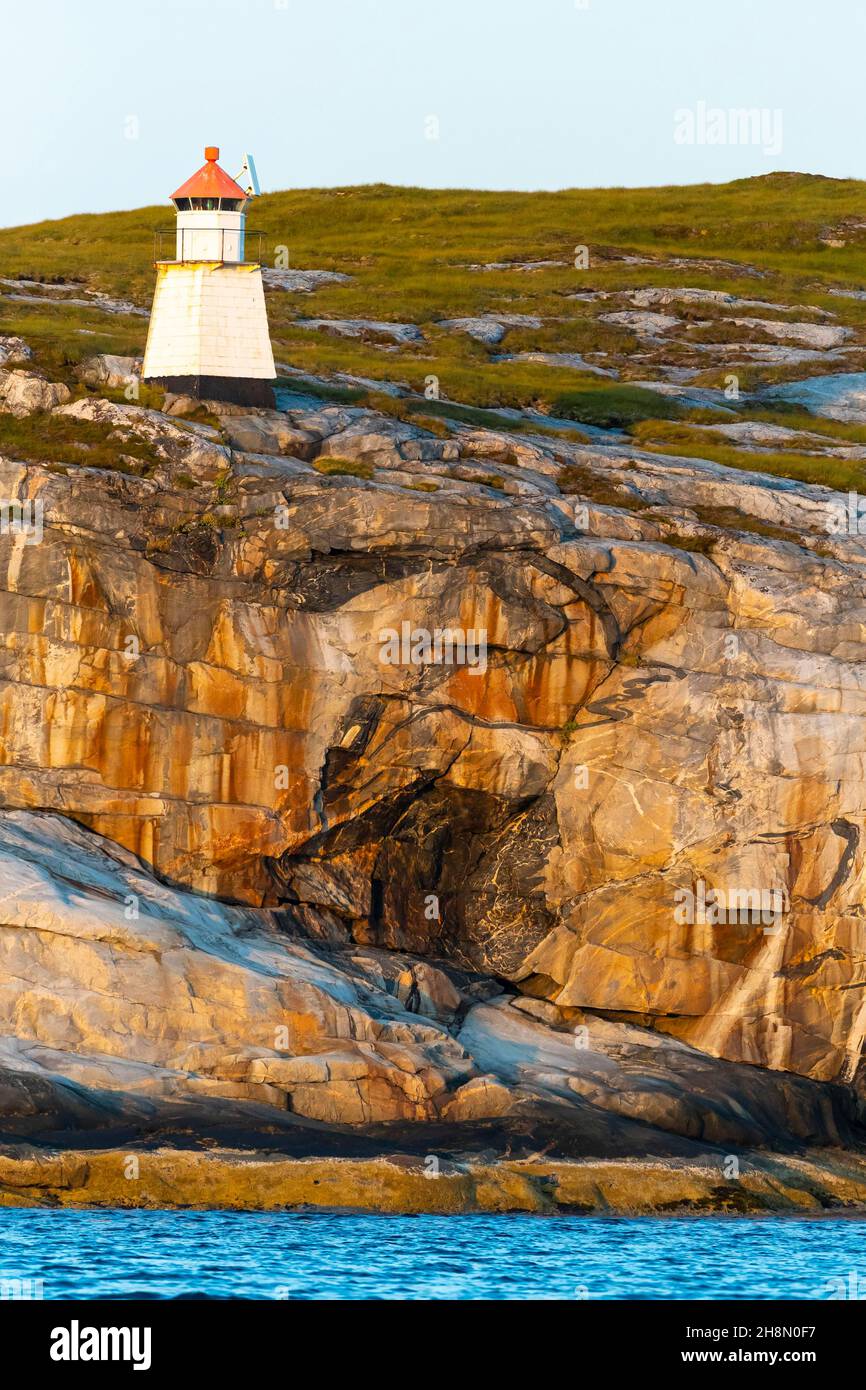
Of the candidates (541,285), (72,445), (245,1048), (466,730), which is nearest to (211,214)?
(72,445)

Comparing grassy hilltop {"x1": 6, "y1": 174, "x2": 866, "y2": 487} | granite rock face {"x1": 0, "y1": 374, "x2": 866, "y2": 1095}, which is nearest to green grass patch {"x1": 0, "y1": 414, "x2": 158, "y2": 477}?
granite rock face {"x1": 0, "y1": 374, "x2": 866, "y2": 1095}

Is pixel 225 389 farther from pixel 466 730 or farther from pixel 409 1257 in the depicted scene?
pixel 409 1257

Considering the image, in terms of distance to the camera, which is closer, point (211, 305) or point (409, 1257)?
point (409, 1257)

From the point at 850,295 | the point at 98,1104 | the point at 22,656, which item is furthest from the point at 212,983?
the point at 850,295

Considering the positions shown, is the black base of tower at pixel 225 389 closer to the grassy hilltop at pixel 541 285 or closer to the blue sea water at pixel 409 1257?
the grassy hilltop at pixel 541 285

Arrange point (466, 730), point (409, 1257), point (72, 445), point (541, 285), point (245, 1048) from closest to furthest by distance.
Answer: point (409, 1257)
point (245, 1048)
point (466, 730)
point (72, 445)
point (541, 285)

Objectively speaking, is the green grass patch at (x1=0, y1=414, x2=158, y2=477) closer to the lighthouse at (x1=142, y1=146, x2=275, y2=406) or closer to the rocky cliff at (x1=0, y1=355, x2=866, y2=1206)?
the rocky cliff at (x1=0, y1=355, x2=866, y2=1206)
